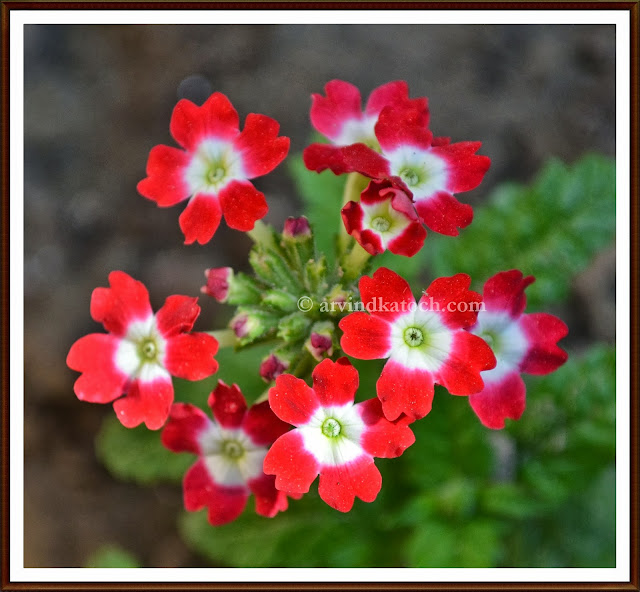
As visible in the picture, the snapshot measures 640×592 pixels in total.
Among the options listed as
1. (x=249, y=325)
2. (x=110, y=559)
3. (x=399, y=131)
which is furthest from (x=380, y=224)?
(x=110, y=559)

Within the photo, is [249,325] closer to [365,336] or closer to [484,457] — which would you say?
Result: [365,336]

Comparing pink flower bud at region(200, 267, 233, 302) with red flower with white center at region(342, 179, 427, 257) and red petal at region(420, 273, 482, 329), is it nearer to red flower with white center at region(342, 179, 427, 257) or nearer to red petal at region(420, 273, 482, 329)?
red flower with white center at region(342, 179, 427, 257)

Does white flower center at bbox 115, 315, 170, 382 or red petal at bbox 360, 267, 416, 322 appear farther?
white flower center at bbox 115, 315, 170, 382

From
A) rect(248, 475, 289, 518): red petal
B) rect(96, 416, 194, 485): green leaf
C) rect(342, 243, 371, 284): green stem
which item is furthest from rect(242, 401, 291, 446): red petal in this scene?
rect(96, 416, 194, 485): green leaf

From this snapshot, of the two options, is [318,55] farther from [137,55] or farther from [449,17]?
[449,17]

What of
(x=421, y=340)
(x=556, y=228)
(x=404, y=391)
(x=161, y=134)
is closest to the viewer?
(x=404, y=391)

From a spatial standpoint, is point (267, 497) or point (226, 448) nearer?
point (267, 497)

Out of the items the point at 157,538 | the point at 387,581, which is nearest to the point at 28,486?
the point at 157,538
